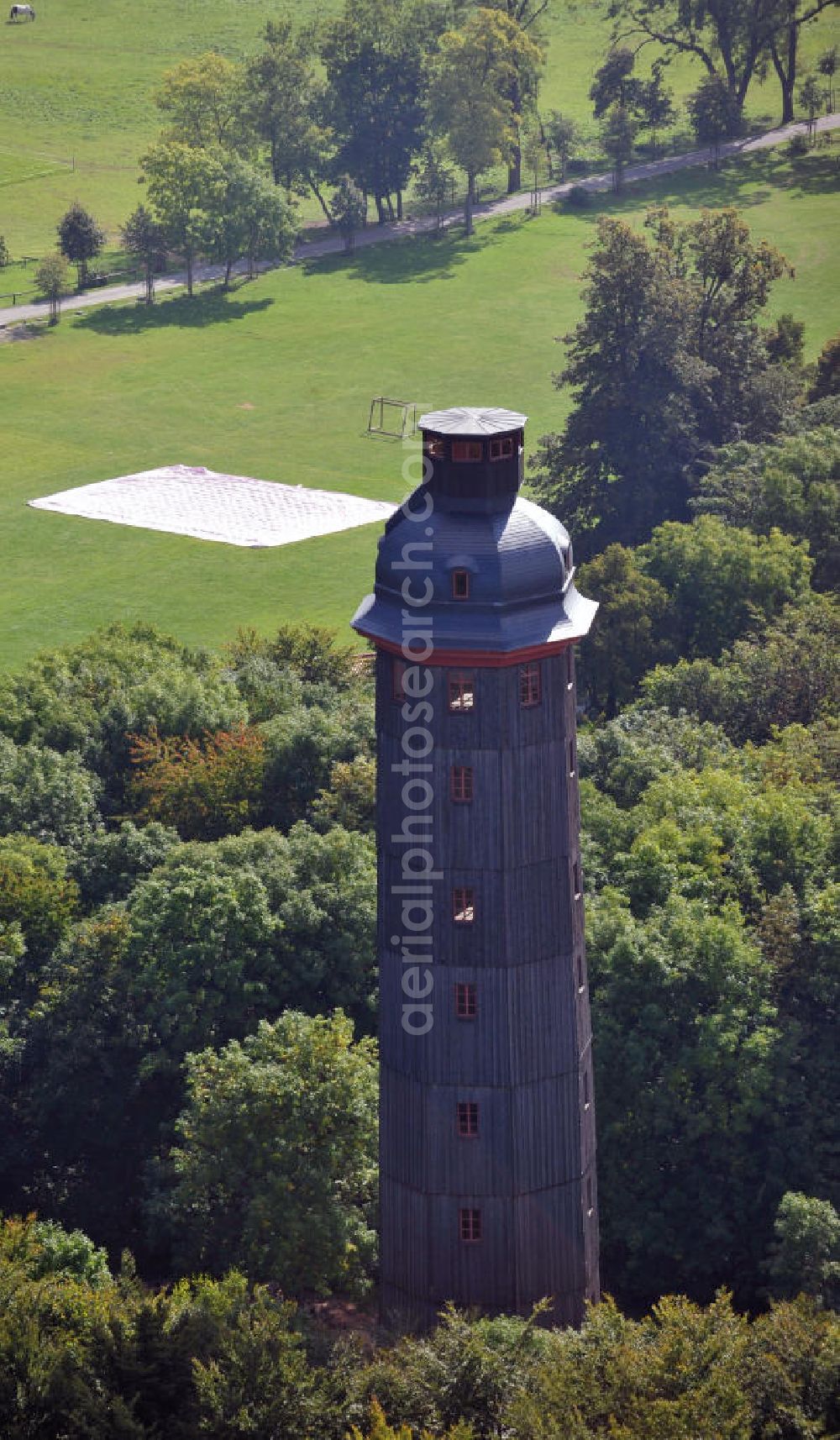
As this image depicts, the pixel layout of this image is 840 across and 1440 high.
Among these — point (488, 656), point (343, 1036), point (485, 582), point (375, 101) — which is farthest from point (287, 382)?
point (488, 656)

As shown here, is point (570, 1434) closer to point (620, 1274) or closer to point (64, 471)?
point (620, 1274)

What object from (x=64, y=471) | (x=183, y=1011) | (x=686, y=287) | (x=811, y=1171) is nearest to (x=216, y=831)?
(x=183, y=1011)

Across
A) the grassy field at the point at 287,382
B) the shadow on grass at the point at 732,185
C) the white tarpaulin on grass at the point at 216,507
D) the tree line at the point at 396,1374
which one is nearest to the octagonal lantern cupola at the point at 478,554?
the tree line at the point at 396,1374

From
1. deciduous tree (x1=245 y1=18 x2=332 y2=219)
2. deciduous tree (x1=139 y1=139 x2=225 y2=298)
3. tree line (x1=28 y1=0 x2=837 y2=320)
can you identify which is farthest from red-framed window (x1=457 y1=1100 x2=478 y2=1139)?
deciduous tree (x1=245 y1=18 x2=332 y2=219)

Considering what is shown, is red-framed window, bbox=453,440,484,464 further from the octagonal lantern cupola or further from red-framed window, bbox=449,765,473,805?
red-framed window, bbox=449,765,473,805

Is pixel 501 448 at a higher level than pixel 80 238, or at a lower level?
lower

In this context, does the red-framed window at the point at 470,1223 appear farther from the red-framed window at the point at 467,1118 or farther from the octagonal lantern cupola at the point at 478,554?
the octagonal lantern cupola at the point at 478,554

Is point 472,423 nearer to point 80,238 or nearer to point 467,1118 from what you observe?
point 467,1118
